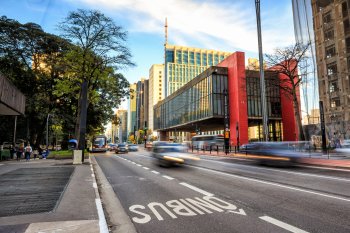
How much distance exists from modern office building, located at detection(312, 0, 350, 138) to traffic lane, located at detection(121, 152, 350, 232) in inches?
1502

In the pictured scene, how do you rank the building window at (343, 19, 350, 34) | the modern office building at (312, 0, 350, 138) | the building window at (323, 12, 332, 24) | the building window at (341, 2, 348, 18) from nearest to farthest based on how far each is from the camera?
the modern office building at (312, 0, 350, 138) < the building window at (343, 19, 350, 34) < the building window at (341, 2, 348, 18) < the building window at (323, 12, 332, 24)

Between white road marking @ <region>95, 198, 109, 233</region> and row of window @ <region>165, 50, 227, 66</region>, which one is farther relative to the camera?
row of window @ <region>165, 50, 227, 66</region>

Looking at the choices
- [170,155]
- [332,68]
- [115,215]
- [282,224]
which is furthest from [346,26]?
[115,215]

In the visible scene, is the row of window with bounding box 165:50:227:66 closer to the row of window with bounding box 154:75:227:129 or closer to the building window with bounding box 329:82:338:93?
the row of window with bounding box 154:75:227:129

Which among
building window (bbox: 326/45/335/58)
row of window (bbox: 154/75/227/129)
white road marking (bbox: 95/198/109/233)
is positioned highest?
building window (bbox: 326/45/335/58)

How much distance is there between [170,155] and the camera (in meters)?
16.5

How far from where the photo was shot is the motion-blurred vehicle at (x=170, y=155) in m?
16.5

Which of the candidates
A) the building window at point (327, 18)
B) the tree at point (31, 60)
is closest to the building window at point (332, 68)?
the building window at point (327, 18)

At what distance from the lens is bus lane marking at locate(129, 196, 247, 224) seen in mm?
5852

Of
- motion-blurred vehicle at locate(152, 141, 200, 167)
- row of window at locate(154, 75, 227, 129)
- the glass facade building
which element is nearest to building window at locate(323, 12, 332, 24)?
the glass facade building

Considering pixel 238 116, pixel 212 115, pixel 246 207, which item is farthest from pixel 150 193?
pixel 212 115

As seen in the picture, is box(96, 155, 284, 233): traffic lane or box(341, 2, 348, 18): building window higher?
box(341, 2, 348, 18): building window

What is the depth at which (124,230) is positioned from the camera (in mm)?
5004

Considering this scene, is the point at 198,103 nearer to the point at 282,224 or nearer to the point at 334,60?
the point at 334,60
